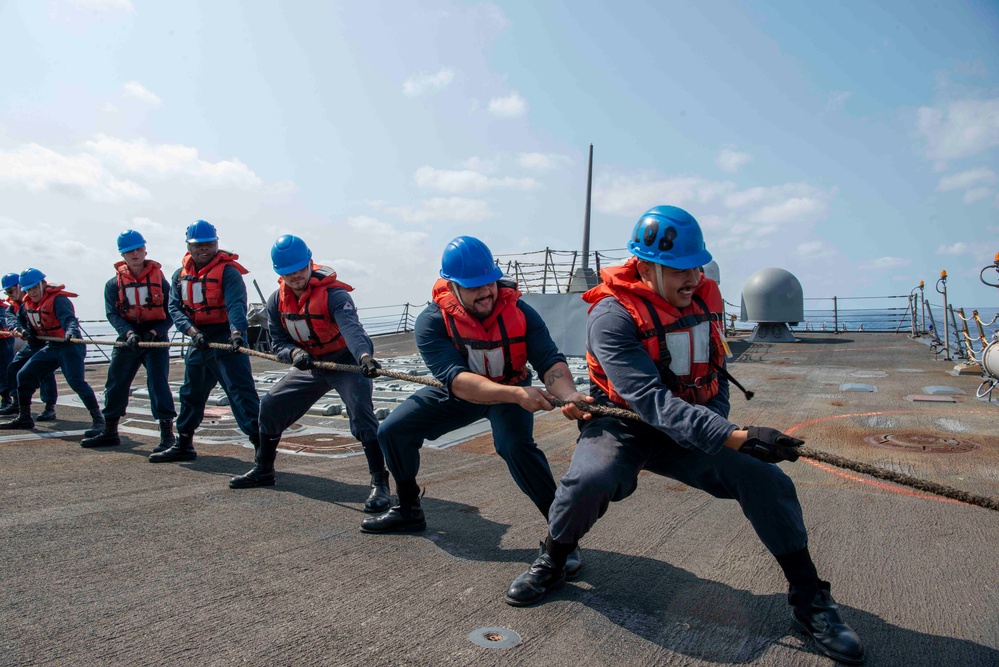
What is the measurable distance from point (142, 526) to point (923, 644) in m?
4.31

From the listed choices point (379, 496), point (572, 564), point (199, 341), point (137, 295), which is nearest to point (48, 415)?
point (137, 295)

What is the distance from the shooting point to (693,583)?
3436mm

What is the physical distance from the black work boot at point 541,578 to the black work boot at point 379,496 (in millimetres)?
1669

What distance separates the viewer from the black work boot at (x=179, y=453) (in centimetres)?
631

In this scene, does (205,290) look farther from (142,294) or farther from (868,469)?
(868,469)

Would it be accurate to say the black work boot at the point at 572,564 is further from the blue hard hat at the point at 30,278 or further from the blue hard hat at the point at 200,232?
the blue hard hat at the point at 30,278

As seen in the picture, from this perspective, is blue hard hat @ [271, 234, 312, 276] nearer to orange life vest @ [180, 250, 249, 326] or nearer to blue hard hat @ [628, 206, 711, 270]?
orange life vest @ [180, 250, 249, 326]

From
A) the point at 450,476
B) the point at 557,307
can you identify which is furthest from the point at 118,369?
the point at 557,307

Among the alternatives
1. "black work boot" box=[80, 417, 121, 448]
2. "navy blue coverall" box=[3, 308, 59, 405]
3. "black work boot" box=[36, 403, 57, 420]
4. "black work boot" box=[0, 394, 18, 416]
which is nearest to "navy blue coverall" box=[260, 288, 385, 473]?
"black work boot" box=[80, 417, 121, 448]

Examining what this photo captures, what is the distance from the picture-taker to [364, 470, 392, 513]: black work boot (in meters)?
4.75

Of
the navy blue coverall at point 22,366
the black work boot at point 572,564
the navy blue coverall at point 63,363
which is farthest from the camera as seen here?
the navy blue coverall at point 22,366

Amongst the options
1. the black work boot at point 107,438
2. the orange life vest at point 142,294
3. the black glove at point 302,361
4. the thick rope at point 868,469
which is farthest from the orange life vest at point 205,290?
the thick rope at point 868,469

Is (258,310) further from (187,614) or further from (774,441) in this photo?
(774,441)

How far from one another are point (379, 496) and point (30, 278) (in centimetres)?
624
